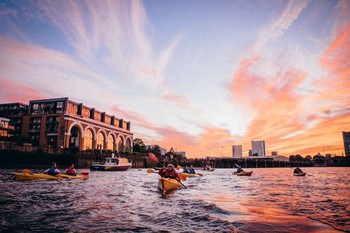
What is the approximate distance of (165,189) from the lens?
639 inches

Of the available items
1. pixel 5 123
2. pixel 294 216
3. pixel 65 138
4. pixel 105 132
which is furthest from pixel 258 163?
pixel 294 216

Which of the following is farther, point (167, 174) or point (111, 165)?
point (111, 165)

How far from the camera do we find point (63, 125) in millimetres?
67062

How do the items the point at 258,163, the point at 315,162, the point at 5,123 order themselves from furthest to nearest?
1. the point at 315,162
2. the point at 258,163
3. the point at 5,123

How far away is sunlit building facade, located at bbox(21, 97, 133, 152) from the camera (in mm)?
67562

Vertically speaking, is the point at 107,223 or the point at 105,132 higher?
the point at 105,132

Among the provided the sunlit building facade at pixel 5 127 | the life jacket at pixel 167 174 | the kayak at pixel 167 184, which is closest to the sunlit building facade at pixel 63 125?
the sunlit building facade at pixel 5 127

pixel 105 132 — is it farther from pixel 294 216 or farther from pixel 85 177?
pixel 294 216

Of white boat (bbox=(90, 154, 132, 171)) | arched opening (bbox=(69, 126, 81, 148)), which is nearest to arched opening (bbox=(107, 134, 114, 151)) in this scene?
arched opening (bbox=(69, 126, 81, 148))

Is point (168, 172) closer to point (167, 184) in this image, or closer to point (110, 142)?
point (167, 184)

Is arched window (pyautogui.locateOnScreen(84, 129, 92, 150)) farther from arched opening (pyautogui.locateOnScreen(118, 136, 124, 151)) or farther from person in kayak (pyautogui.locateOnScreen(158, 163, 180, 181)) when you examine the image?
person in kayak (pyautogui.locateOnScreen(158, 163, 180, 181))

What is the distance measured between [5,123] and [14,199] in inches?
3303

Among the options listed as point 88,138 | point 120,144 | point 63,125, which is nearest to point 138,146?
point 120,144

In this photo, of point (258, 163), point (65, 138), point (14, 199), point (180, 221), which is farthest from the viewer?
point (258, 163)
